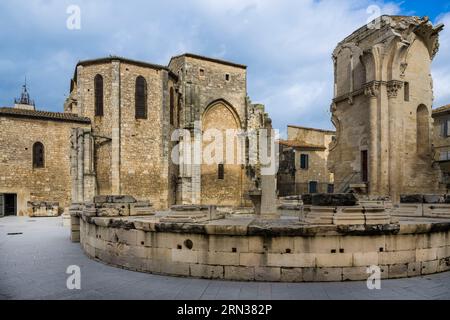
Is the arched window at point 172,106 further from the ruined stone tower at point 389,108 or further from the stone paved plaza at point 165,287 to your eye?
the stone paved plaza at point 165,287

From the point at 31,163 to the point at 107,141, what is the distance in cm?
537

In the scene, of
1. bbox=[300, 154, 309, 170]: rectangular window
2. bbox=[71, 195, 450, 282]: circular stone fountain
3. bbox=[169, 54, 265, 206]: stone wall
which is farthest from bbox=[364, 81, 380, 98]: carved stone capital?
bbox=[300, 154, 309, 170]: rectangular window

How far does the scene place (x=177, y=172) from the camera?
75.4 feet

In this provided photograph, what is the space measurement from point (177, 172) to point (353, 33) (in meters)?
15.0

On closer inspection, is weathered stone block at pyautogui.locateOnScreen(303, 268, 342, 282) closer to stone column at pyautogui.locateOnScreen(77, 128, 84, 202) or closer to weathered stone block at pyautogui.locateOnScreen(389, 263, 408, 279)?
weathered stone block at pyautogui.locateOnScreen(389, 263, 408, 279)

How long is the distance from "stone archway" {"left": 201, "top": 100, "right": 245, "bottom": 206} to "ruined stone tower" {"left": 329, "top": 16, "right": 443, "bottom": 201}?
9.56 meters

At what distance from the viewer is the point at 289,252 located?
221 inches

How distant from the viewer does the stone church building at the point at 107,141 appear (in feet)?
65.5

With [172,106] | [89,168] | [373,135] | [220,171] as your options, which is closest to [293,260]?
[373,135]

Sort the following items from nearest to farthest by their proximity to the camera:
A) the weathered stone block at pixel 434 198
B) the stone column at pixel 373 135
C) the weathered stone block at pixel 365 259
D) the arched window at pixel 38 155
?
the weathered stone block at pixel 365 259 < the weathered stone block at pixel 434 198 < the stone column at pixel 373 135 < the arched window at pixel 38 155

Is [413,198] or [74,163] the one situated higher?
[74,163]

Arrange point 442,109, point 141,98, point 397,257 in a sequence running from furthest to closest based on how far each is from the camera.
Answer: point 442,109 < point 141,98 < point 397,257

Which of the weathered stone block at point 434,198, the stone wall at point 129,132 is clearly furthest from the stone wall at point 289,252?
the stone wall at point 129,132

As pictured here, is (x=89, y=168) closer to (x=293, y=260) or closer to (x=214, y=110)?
(x=214, y=110)
